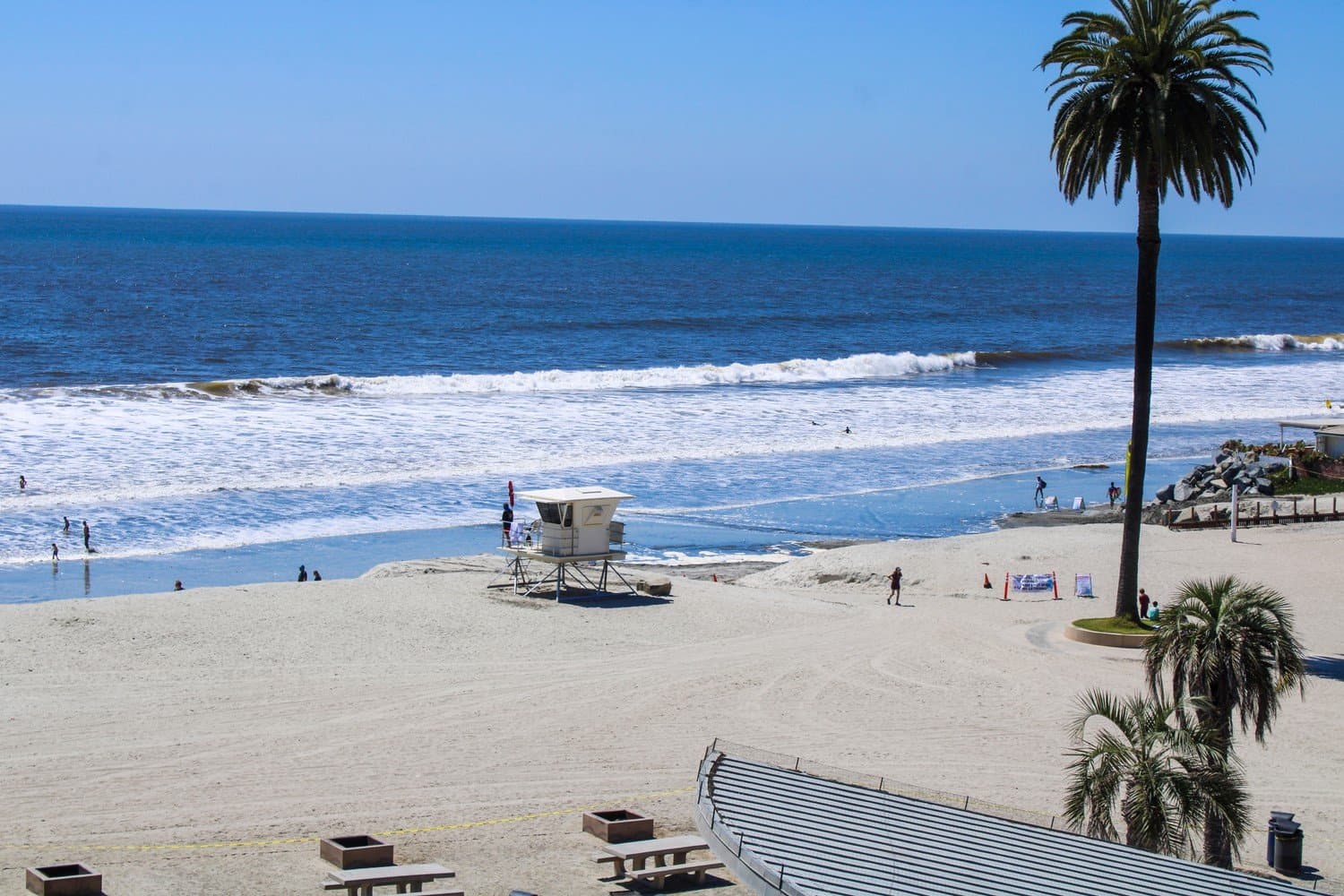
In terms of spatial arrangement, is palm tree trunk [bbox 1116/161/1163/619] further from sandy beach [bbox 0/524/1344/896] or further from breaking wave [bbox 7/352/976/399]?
breaking wave [bbox 7/352/976/399]

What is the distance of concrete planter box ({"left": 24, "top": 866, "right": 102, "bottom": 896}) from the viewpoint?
13228 mm

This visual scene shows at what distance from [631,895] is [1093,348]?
81.3 m

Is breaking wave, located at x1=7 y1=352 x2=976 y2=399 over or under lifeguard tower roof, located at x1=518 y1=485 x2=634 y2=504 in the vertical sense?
over

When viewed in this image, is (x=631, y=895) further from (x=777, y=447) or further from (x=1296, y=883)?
(x=777, y=447)

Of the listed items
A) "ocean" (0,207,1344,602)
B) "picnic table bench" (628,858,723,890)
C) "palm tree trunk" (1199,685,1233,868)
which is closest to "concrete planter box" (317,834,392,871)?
Result: "picnic table bench" (628,858,723,890)

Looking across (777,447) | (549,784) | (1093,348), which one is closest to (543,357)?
(777,447)

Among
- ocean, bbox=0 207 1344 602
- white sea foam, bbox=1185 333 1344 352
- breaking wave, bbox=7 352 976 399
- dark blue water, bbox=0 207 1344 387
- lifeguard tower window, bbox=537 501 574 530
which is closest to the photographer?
lifeguard tower window, bbox=537 501 574 530

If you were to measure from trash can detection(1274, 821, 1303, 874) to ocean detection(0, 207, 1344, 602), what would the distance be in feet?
71.0

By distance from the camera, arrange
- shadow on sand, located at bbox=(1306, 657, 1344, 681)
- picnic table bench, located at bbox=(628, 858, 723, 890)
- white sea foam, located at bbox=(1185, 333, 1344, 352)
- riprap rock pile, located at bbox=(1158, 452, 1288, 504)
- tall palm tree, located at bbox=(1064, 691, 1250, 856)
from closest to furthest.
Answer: picnic table bench, located at bbox=(628, 858, 723, 890) < tall palm tree, located at bbox=(1064, 691, 1250, 856) < shadow on sand, located at bbox=(1306, 657, 1344, 681) < riprap rock pile, located at bbox=(1158, 452, 1288, 504) < white sea foam, located at bbox=(1185, 333, 1344, 352)

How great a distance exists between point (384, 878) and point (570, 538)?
16483mm

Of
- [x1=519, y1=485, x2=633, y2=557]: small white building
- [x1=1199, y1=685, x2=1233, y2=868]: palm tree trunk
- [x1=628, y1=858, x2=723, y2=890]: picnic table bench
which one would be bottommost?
[x1=628, y1=858, x2=723, y2=890]: picnic table bench

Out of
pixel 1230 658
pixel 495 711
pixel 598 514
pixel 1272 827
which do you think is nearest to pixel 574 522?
pixel 598 514

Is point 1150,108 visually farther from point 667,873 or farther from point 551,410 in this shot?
point 551,410

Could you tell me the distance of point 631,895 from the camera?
1411cm
